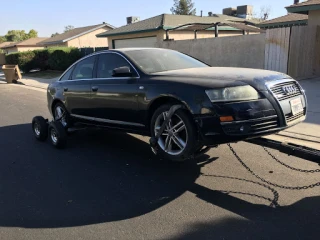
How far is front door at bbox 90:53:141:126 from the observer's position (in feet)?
15.3

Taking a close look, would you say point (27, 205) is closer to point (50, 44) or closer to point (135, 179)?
point (135, 179)

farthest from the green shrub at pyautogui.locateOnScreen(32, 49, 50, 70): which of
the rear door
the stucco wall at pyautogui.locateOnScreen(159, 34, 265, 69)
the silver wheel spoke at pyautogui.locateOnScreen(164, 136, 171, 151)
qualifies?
the silver wheel spoke at pyautogui.locateOnScreen(164, 136, 171, 151)

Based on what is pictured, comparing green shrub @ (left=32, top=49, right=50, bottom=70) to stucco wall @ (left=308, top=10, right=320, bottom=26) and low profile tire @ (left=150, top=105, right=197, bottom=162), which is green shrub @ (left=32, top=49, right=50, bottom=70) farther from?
low profile tire @ (left=150, top=105, right=197, bottom=162)

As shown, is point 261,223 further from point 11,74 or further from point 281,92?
point 11,74

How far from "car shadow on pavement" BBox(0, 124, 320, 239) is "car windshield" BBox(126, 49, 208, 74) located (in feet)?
4.74

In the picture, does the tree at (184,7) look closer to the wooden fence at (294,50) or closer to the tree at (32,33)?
the wooden fence at (294,50)

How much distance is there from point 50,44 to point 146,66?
4158 cm

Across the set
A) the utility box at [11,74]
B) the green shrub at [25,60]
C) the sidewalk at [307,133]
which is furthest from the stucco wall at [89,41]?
the sidewalk at [307,133]

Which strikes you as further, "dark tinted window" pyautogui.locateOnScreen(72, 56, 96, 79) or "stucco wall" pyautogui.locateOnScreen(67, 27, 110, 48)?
"stucco wall" pyautogui.locateOnScreen(67, 27, 110, 48)

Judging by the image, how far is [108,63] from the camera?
5.30 meters

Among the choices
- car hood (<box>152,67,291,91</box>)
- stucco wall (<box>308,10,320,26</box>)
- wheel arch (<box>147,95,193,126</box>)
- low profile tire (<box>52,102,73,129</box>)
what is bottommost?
low profile tire (<box>52,102,73,129</box>)

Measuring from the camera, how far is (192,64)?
17.0 feet

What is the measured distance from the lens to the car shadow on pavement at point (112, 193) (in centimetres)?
319

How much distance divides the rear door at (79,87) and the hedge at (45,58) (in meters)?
19.7
